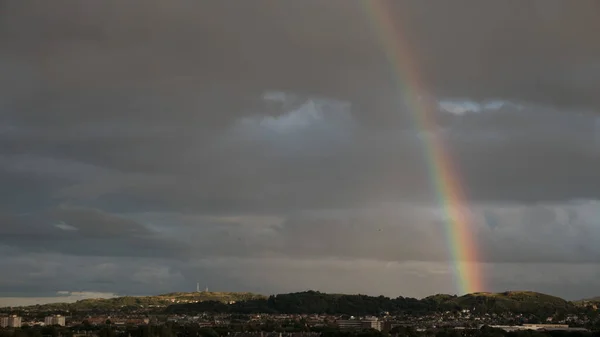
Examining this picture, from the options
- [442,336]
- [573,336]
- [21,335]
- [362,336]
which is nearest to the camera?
[21,335]

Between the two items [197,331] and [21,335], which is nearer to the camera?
[21,335]

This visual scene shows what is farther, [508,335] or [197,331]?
[197,331]

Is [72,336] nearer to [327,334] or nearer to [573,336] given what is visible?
[327,334]

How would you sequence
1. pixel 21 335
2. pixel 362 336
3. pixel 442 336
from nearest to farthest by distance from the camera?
pixel 21 335, pixel 362 336, pixel 442 336

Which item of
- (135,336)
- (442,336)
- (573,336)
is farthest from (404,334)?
(135,336)

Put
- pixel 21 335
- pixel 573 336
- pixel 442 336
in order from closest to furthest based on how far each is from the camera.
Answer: pixel 21 335 < pixel 442 336 < pixel 573 336

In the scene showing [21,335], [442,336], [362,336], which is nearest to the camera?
[21,335]

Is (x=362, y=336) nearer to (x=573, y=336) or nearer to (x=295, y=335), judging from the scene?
(x=295, y=335)

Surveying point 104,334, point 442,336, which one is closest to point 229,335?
point 104,334
